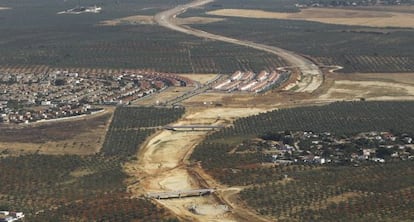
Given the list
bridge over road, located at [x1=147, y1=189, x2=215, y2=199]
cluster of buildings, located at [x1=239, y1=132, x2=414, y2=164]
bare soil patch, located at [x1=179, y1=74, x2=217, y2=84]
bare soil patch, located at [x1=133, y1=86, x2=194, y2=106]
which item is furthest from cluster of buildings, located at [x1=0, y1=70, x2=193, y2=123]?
bridge over road, located at [x1=147, y1=189, x2=215, y2=199]

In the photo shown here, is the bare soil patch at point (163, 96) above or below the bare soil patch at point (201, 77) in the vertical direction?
above

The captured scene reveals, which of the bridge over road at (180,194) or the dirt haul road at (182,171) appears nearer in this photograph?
the dirt haul road at (182,171)

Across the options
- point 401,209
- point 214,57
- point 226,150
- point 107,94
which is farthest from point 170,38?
point 401,209

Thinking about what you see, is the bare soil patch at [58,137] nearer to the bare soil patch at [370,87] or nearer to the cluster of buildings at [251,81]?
the cluster of buildings at [251,81]

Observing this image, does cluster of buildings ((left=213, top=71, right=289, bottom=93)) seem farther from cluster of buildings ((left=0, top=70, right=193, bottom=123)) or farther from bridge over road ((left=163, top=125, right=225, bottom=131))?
bridge over road ((left=163, top=125, right=225, bottom=131))

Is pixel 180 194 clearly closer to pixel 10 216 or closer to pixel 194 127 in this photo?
pixel 10 216

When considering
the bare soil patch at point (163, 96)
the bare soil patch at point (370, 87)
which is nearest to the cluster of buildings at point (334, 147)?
the bare soil patch at point (370, 87)
